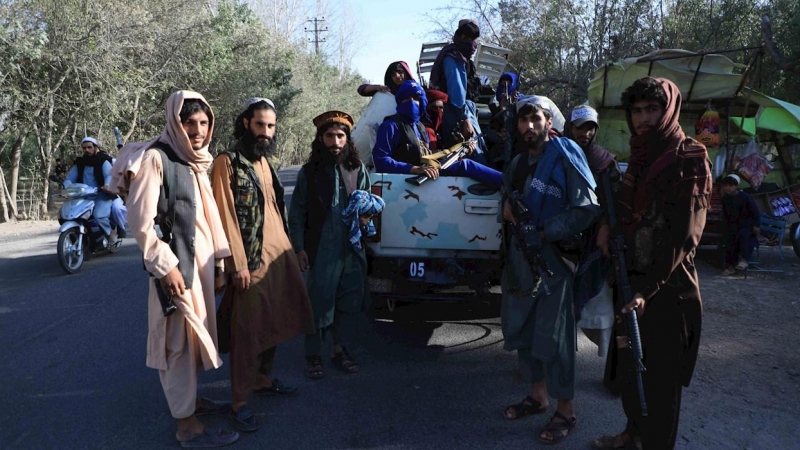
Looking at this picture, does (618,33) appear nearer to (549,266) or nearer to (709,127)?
(709,127)

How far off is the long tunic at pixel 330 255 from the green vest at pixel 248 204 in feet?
1.76

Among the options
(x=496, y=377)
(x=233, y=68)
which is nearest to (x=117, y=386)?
(x=496, y=377)

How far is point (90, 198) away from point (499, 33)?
16163 millimetres

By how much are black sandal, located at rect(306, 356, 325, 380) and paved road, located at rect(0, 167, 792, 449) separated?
7 centimetres

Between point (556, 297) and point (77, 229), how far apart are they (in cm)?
671

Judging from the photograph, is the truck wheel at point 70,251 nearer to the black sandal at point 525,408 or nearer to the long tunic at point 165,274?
the long tunic at point 165,274

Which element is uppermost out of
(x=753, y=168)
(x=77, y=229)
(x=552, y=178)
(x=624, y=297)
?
(x=753, y=168)

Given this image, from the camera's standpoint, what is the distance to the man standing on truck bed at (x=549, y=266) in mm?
3072

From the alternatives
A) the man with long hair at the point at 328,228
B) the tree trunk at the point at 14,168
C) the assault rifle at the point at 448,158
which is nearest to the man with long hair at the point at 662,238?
the assault rifle at the point at 448,158

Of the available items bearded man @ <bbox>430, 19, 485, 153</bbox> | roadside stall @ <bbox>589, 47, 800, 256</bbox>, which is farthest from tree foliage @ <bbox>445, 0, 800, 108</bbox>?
bearded man @ <bbox>430, 19, 485, 153</bbox>

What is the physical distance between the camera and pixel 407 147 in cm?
441

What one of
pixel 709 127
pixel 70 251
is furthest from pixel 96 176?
pixel 709 127

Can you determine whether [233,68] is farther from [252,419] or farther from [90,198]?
[252,419]

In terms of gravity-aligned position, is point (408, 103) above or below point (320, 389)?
above
